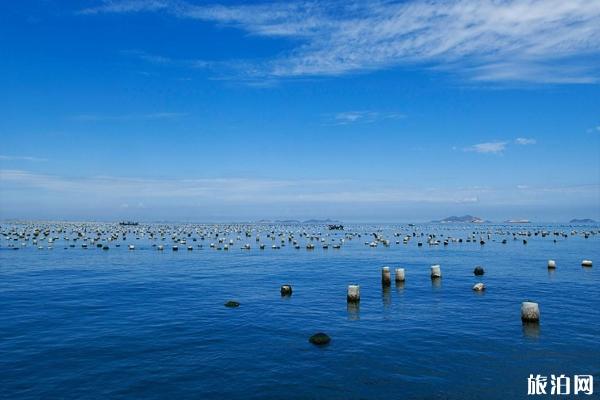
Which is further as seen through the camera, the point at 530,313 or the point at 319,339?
the point at 530,313

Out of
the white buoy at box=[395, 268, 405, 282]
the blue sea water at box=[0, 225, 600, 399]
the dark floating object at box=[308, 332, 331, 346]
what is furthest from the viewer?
the white buoy at box=[395, 268, 405, 282]

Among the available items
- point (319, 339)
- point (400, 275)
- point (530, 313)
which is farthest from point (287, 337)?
point (400, 275)

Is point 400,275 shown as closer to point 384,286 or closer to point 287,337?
point 384,286

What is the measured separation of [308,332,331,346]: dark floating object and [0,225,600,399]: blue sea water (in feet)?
1.22

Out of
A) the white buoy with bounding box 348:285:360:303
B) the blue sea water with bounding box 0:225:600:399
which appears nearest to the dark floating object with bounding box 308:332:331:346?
the blue sea water with bounding box 0:225:600:399

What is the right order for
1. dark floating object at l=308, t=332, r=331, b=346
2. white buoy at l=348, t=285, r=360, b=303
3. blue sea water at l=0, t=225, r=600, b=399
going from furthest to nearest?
white buoy at l=348, t=285, r=360, b=303 < dark floating object at l=308, t=332, r=331, b=346 < blue sea water at l=0, t=225, r=600, b=399

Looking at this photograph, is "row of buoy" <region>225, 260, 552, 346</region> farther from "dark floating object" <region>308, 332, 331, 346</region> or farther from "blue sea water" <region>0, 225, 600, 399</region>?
"blue sea water" <region>0, 225, 600, 399</region>

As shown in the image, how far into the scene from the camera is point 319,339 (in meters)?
23.9

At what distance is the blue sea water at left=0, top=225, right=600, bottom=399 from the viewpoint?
18391mm

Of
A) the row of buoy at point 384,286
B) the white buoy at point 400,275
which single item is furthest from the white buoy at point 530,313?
the white buoy at point 400,275

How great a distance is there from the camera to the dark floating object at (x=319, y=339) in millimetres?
23816

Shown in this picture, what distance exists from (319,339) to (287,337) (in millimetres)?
2173

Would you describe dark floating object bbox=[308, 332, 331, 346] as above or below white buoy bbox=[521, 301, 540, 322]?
below

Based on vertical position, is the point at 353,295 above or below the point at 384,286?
above
